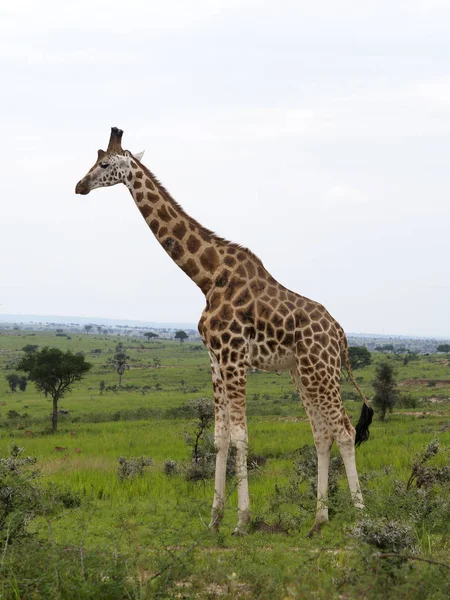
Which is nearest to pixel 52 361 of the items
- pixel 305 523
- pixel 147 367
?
pixel 305 523

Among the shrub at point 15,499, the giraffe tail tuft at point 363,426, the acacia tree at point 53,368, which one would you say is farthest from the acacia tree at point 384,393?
the shrub at point 15,499

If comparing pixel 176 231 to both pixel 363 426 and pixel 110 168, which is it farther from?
pixel 363 426

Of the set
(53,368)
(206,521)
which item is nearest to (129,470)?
(206,521)

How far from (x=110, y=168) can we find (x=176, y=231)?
112 centimetres

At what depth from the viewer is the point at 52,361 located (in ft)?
106

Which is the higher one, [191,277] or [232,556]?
[191,277]

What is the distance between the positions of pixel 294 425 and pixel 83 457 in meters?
9.72

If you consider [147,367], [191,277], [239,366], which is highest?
[191,277]

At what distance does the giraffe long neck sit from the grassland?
275 cm

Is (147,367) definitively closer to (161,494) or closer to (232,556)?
(161,494)

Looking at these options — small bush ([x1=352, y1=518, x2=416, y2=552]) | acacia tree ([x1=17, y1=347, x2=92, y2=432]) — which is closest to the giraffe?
small bush ([x1=352, y1=518, x2=416, y2=552])

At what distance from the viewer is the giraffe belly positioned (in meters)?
8.05

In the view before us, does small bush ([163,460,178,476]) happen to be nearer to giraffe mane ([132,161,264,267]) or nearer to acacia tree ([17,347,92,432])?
giraffe mane ([132,161,264,267])

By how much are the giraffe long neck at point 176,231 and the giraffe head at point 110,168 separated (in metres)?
0.12
